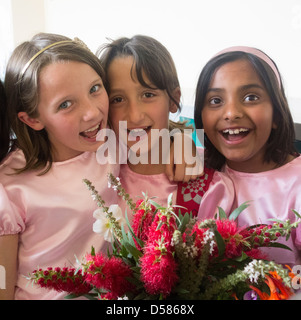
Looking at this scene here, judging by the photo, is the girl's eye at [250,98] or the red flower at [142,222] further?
the girl's eye at [250,98]

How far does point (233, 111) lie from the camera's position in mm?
736

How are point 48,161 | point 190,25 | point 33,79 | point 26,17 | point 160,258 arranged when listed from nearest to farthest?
point 160,258 < point 33,79 < point 48,161 < point 190,25 < point 26,17

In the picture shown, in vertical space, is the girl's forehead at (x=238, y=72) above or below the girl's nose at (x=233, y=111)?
→ above

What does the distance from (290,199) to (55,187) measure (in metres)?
0.48

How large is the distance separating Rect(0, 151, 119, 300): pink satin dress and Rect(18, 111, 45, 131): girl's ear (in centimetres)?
9

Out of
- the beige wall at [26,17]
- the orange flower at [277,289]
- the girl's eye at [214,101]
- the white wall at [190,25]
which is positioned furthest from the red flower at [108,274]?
the beige wall at [26,17]

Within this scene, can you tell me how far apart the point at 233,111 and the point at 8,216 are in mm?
481

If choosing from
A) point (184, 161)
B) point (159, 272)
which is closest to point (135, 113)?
point (184, 161)

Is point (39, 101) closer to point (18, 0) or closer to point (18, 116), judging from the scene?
point (18, 116)

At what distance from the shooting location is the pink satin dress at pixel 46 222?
75cm

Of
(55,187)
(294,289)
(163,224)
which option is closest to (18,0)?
(55,187)

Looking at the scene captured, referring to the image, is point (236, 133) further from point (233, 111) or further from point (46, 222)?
point (46, 222)

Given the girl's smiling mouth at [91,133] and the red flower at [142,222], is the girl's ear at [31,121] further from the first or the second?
the red flower at [142,222]

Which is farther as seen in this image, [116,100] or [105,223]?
[116,100]
